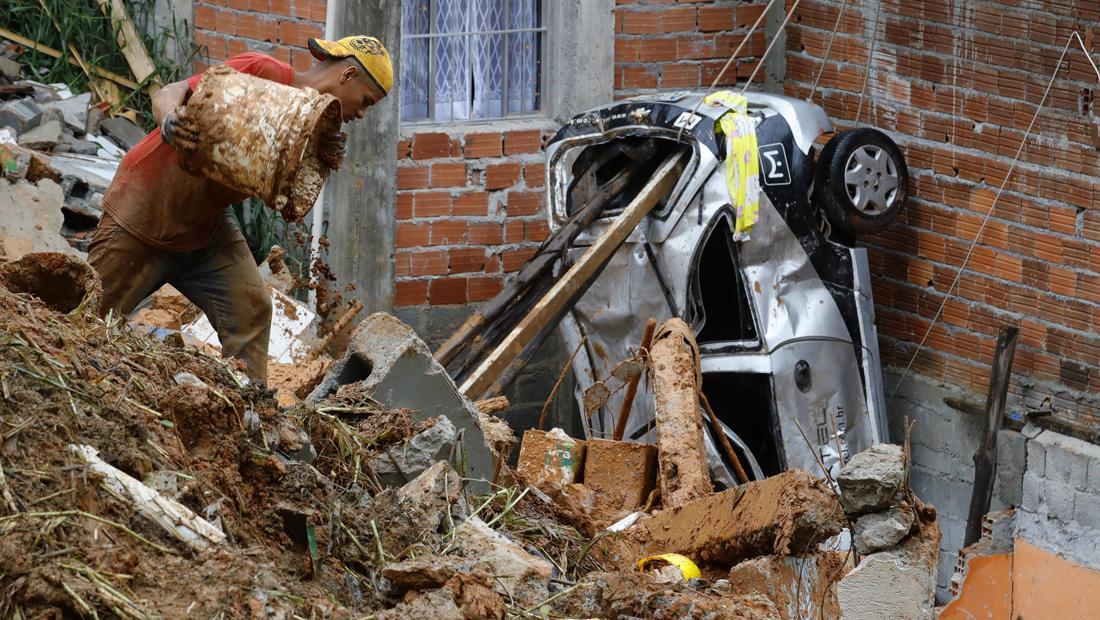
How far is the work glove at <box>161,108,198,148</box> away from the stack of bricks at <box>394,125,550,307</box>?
11.3ft

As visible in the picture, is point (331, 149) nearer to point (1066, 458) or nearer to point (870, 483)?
point (870, 483)

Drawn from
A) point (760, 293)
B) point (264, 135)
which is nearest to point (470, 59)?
point (760, 293)

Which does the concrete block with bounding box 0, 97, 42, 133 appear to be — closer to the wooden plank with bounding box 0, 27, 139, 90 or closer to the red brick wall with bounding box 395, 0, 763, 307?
the wooden plank with bounding box 0, 27, 139, 90

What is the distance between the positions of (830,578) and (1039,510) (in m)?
2.60

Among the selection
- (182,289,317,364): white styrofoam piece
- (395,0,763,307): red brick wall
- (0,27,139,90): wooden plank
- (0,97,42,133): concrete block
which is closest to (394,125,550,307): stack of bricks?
(395,0,763,307): red brick wall

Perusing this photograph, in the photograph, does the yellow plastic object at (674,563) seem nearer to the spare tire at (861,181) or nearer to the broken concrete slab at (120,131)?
the spare tire at (861,181)

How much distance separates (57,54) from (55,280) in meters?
3.94

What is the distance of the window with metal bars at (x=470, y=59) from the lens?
748 cm

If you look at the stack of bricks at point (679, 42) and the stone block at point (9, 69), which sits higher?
the stack of bricks at point (679, 42)

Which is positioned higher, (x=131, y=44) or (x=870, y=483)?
(x=131, y=44)

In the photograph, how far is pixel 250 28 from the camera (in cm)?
731

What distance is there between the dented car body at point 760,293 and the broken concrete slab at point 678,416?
1.14 m

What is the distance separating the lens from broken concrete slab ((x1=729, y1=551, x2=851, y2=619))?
384cm

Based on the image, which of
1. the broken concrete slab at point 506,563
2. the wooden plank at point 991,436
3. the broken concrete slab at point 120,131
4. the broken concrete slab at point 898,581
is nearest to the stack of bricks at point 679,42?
the wooden plank at point 991,436
